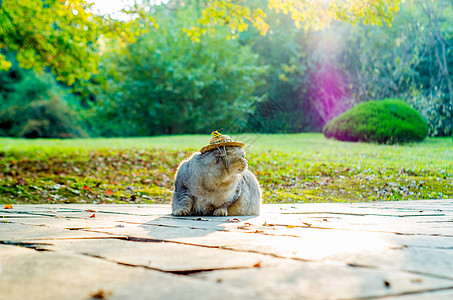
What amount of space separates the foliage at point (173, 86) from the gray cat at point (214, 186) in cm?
2041

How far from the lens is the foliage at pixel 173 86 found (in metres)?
25.8

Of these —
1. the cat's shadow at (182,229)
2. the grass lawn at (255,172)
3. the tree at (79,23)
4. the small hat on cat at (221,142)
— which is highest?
the tree at (79,23)

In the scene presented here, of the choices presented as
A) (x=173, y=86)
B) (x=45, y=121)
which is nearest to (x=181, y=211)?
(x=45, y=121)

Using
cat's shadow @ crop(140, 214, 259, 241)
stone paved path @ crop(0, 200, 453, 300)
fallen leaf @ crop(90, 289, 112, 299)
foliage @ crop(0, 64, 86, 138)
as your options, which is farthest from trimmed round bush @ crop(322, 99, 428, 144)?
fallen leaf @ crop(90, 289, 112, 299)

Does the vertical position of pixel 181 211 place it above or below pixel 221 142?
Result: below

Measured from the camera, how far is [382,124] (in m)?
18.3

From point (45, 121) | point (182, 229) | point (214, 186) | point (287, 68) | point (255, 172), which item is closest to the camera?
point (182, 229)

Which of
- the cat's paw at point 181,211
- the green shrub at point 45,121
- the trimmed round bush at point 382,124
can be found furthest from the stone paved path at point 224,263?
the green shrub at point 45,121

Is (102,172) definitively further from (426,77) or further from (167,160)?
(426,77)

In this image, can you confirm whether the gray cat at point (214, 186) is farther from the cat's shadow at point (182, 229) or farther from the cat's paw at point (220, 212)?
the cat's shadow at point (182, 229)

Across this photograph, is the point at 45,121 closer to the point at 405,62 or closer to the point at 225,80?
the point at 225,80

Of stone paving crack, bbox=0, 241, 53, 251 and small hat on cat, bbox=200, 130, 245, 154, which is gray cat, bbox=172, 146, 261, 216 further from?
stone paving crack, bbox=0, 241, 53, 251

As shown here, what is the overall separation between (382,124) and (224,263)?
17606 millimetres

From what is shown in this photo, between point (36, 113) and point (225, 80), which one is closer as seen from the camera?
point (36, 113)
